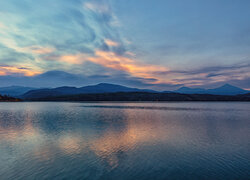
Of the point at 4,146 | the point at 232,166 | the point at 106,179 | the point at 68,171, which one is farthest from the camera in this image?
the point at 4,146

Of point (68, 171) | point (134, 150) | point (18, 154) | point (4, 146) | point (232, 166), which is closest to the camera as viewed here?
point (68, 171)

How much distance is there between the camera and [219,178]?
1569 cm

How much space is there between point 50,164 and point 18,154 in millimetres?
6898

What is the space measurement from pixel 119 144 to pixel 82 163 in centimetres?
867

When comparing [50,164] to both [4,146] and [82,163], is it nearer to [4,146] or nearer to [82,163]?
[82,163]

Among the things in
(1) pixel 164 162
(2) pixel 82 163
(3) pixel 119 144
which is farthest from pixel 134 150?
(2) pixel 82 163

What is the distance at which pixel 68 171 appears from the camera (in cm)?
1702

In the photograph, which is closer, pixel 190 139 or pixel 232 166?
pixel 232 166

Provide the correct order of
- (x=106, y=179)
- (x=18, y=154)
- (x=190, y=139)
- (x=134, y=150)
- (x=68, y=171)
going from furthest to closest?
1. (x=190, y=139)
2. (x=134, y=150)
3. (x=18, y=154)
4. (x=68, y=171)
5. (x=106, y=179)

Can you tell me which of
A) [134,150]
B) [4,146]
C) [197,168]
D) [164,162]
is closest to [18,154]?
[4,146]

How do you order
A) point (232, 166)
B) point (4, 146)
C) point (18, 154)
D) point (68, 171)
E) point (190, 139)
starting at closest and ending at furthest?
point (68, 171)
point (232, 166)
point (18, 154)
point (4, 146)
point (190, 139)

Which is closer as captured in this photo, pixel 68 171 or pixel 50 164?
pixel 68 171

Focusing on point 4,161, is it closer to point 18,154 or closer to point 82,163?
point 18,154

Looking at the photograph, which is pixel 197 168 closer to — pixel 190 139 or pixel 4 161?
pixel 190 139
